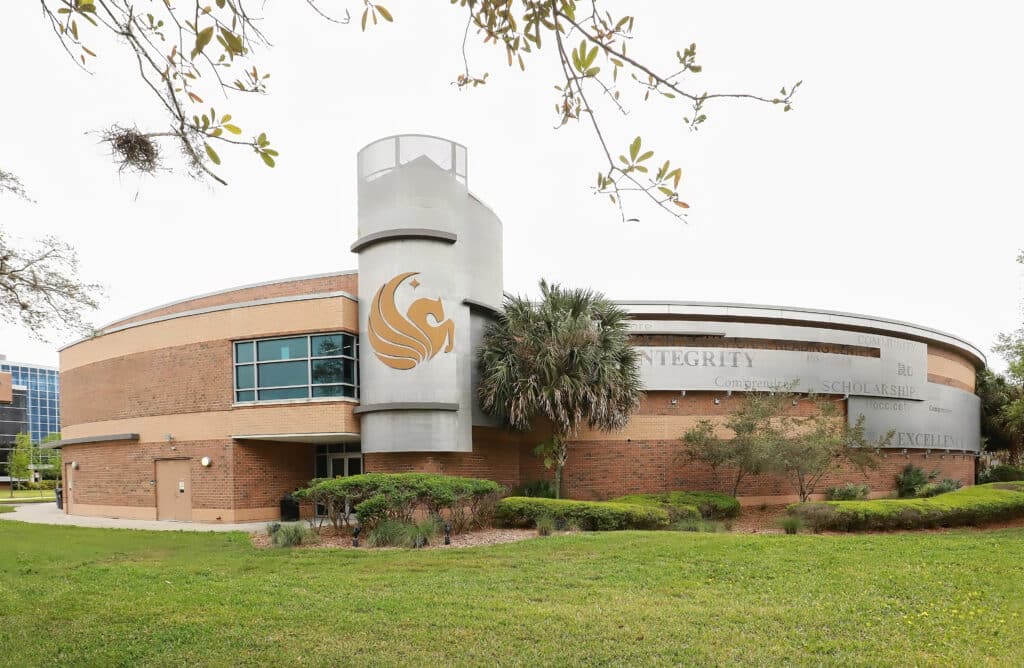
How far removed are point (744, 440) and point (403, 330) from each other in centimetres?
977

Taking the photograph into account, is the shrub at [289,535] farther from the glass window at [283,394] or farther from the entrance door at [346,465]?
the entrance door at [346,465]

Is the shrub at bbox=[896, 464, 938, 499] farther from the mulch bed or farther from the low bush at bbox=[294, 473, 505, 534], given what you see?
the low bush at bbox=[294, 473, 505, 534]

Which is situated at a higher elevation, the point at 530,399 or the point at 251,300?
the point at 251,300

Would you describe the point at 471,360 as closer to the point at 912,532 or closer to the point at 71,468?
the point at 912,532

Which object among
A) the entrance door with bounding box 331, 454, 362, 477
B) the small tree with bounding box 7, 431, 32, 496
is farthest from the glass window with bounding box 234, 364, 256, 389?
the small tree with bounding box 7, 431, 32, 496

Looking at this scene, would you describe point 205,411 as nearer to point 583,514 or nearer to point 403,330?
point 403,330

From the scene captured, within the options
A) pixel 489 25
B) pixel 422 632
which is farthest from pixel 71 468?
pixel 489 25

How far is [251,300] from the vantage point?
21.9m

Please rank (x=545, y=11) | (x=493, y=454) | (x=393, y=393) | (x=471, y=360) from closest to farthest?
(x=545, y=11), (x=393, y=393), (x=471, y=360), (x=493, y=454)

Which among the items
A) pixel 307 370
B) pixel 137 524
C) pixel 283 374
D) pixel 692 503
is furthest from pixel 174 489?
pixel 692 503

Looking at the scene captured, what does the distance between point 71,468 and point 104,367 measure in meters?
5.06

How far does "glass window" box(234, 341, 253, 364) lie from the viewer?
20734 mm

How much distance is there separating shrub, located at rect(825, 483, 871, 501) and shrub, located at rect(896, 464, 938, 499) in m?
2.85

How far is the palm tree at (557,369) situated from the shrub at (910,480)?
1247cm
